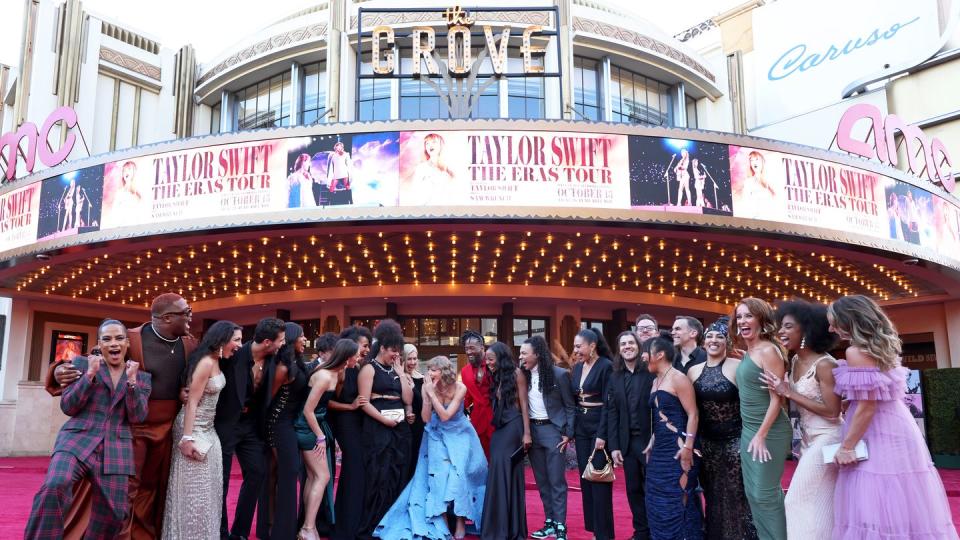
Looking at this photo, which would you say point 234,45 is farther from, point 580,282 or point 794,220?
point 794,220

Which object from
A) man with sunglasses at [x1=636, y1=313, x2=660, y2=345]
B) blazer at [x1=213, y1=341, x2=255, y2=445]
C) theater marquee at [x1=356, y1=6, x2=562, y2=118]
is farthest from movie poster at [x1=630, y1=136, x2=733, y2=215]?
blazer at [x1=213, y1=341, x2=255, y2=445]

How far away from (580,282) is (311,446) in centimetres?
1276

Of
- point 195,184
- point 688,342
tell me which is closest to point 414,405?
point 688,342

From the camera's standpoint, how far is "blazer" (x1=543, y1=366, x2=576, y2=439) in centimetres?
650

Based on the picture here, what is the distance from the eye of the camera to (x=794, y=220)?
1203 cm

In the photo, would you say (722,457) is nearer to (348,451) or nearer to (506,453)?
(506,453)

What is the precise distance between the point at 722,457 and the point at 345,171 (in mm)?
7945

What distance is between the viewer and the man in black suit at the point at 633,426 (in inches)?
228

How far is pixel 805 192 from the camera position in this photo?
12.3m

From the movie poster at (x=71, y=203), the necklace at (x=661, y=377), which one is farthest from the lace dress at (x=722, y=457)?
the movie poster at (x=71, y=203)

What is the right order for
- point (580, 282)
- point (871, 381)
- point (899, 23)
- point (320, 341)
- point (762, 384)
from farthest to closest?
1. point (899, 23)
2. point (580, 282)
3. point (320, 341)
4. point (762, 384)
5. point (871, 381)

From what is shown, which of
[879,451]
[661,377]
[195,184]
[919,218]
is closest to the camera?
[879,451]

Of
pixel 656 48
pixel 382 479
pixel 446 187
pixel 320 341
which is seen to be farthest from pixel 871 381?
pixel 656 48

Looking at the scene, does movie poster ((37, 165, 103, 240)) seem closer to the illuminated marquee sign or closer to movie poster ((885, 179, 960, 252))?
the illuminated marquee sign
